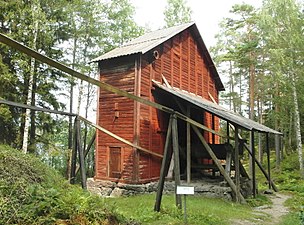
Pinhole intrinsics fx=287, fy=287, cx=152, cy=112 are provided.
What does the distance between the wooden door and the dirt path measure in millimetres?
6214

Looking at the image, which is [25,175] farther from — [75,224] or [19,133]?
[19,133]

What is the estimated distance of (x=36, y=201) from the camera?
383 cm

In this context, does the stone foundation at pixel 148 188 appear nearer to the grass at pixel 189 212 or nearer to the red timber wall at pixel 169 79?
the grass at pixel 189 212

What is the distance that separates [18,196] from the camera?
3.87 metres

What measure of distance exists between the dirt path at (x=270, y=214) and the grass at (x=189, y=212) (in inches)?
11.5

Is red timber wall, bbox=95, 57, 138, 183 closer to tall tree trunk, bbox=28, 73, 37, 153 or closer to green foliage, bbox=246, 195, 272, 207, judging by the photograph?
tall tree trunk, bbox=28, 73, 37, 153

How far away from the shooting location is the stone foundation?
11969 mm

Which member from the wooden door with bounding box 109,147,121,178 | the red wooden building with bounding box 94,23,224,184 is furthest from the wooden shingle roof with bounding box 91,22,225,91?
the wooden door with bounding box 109,147,121,178

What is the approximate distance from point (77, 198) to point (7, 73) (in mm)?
12165

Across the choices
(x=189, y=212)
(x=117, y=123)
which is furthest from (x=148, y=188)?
(x=189, y=212)

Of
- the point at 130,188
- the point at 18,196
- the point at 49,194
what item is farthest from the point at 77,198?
the point at 130,188

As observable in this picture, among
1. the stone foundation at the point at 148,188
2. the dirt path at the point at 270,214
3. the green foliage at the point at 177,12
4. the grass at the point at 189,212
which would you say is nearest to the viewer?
the grass at the point at 189,212

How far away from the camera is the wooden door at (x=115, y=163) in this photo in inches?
531

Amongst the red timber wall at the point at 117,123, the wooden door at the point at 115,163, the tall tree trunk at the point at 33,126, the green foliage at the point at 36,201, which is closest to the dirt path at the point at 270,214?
the green foliage at the point at 36,201
